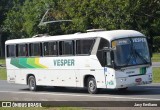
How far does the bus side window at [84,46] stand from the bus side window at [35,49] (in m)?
3.36

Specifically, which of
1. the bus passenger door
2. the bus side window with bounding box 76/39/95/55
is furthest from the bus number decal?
the bus passenger door

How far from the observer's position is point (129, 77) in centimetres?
2047

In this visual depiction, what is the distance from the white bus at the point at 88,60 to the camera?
20.5 meters

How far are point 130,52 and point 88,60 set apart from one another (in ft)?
7.12

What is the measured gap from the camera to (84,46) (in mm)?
22281

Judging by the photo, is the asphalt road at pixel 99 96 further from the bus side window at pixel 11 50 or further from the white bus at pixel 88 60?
the bus side window at pixel 11 50

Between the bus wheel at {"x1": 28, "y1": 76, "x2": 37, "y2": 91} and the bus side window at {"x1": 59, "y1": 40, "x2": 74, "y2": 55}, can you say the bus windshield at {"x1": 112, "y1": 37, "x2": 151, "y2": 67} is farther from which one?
the bus wheel at {"x1": 28, "y1": 76, "x2": 37, "y2": 91}

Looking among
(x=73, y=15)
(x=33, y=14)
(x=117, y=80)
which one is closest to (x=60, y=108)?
(x=117, y=80)

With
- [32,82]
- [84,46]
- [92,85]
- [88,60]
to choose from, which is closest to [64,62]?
[84,46]

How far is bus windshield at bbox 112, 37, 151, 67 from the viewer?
20406mm

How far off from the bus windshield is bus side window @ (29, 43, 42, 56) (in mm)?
5946

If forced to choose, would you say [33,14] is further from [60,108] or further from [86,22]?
[60,108]

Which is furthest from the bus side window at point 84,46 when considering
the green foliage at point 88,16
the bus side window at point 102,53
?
the green foliage at point 88,16

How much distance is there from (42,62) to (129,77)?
20.5 ft
